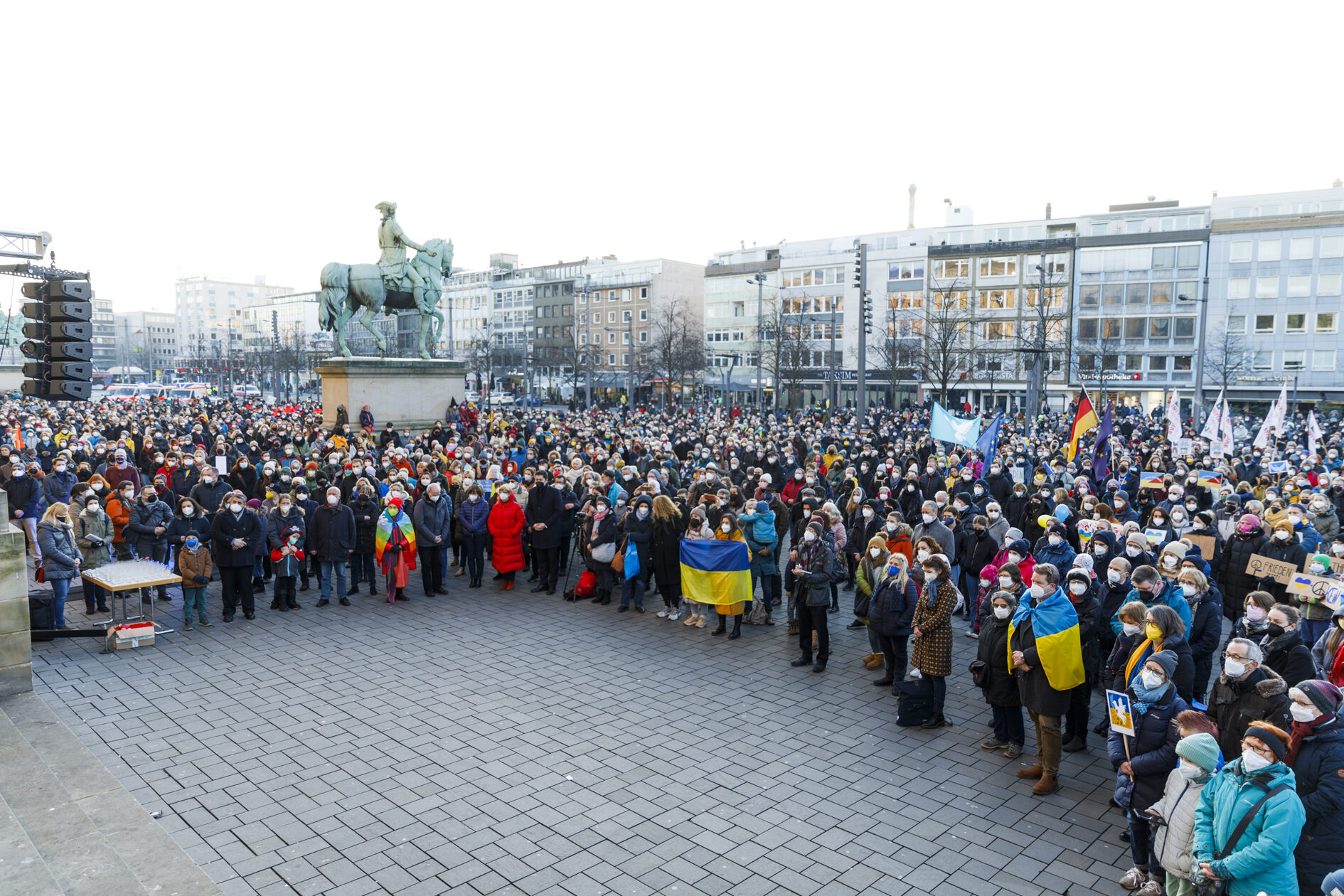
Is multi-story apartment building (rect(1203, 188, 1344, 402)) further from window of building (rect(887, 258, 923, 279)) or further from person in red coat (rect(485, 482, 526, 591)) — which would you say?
person in red coat (rect(485, 482, 526, 591))

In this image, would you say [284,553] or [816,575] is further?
[284,553]

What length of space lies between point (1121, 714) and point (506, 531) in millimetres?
10189

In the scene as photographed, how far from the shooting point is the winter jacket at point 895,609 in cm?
935

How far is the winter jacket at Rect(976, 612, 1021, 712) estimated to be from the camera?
769cm

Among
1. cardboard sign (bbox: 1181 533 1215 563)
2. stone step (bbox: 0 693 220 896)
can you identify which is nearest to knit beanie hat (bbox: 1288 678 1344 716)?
stone step (bbox: 0 693 220 896)

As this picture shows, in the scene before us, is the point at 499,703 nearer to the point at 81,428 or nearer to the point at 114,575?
the point at 114,575

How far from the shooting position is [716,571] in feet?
38.8

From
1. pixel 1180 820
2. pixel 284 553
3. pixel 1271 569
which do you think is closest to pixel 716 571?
pixel 284 553

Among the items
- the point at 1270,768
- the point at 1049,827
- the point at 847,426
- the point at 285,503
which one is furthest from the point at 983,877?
the point at 847,426

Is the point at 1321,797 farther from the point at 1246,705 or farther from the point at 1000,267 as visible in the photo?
the point at 1000,267

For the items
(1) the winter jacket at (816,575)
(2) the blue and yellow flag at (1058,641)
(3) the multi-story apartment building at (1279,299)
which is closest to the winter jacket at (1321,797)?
(2) the blue and yellow flag at (1058,641)

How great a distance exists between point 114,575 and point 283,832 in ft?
19.9

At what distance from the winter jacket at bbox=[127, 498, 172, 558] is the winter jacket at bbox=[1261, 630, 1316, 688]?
43.0ft

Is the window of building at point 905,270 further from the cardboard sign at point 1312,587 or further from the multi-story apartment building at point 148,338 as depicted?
the multi-story apartment building at point 148,338
